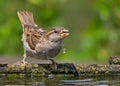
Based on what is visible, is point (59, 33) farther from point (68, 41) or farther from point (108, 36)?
point (68, 41)

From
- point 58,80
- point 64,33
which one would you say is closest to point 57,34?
point 64,33

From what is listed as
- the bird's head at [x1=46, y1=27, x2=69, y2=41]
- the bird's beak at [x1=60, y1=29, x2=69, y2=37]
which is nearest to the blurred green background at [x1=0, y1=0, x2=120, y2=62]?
the bird's head at [x1=46, y1=27, x2=69, y2=41]

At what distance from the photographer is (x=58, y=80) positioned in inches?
195

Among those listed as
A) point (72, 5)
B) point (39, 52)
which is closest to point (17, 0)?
point (72, 5)

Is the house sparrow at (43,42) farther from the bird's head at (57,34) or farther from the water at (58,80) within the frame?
the water at (58,80)

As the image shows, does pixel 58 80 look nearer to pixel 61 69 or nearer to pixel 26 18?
pixel 61 69

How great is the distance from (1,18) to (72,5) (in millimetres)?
959

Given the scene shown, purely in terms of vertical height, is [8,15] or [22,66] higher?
[8,15]

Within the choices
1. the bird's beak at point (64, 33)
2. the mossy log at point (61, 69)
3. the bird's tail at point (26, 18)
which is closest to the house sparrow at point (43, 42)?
the bird's beak at point (64, 33)

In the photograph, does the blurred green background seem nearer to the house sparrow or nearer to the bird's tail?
the bird's tail

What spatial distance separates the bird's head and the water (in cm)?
63

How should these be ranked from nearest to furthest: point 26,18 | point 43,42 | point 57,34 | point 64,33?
point 64,33, point 57,34, point 43,42, point 26,18

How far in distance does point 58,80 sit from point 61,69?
170 millimetres

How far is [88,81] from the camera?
16.2 ft
